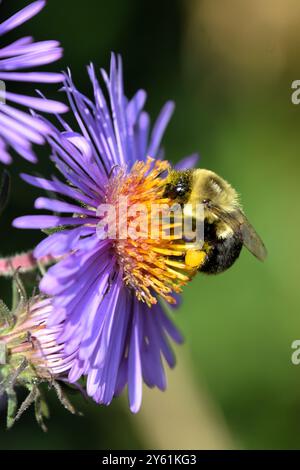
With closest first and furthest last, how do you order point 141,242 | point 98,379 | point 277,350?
point 98,379 → point 141,242 → point 277,350

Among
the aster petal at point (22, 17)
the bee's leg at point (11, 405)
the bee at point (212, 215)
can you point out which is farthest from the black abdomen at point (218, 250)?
the aster petal at point (22, 17)

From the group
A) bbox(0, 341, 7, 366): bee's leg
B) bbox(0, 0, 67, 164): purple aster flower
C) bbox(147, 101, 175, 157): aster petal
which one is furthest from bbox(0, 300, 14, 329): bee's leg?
bbox(147, 101, 175, 157): aster petal

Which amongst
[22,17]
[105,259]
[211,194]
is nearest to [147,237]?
[105,259]

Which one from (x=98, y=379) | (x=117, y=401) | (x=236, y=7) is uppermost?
(x=236, y=7)

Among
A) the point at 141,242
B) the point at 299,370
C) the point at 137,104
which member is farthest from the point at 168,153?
the point at 141,242

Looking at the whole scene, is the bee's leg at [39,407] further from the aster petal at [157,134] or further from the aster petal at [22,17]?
the aster petal at [157,134]

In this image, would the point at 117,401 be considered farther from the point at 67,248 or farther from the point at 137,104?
the point at 67,248

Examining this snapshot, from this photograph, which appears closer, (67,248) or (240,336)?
(67,248)
